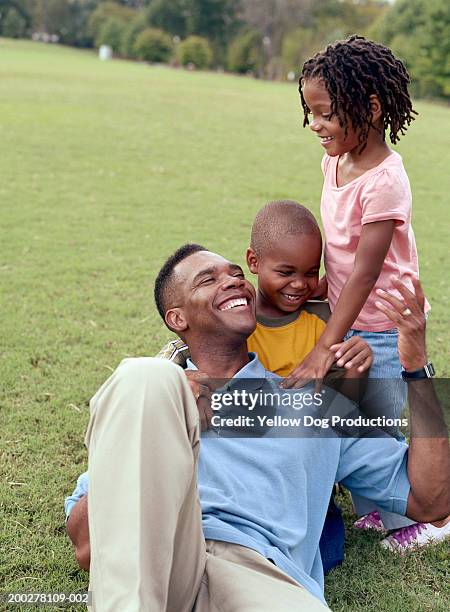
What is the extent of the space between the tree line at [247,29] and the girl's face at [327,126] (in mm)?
49579

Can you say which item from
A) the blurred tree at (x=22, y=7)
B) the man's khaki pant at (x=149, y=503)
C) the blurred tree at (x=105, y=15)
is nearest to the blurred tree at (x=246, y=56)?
the blurred tree at (x=105, y=15)

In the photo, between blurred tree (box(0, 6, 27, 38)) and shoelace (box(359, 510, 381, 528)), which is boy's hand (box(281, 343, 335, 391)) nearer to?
shoelace (box(359, 510, 381, 528))

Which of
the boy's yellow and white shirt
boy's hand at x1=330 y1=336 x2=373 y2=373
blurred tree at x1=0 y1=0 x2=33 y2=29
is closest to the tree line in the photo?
blurred tree at x1=0 y1=0 x2=33 y2=29

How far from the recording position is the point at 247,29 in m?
75.2

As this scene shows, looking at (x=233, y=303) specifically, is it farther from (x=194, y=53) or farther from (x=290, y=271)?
(x=194, y=53)

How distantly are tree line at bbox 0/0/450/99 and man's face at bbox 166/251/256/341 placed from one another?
49.9 m


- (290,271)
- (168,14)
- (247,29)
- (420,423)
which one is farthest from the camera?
(168,14)

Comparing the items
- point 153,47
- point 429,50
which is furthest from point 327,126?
point 153,47

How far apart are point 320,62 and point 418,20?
5724 cm

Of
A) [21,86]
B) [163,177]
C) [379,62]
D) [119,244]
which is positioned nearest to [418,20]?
[21,86]

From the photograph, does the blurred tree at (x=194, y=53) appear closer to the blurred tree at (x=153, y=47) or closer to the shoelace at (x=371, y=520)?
the blurred tree at (x=153, y=47)

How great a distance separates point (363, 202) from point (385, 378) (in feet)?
2.47

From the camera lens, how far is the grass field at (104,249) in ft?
11.5

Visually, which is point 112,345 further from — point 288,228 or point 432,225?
point 432,225
